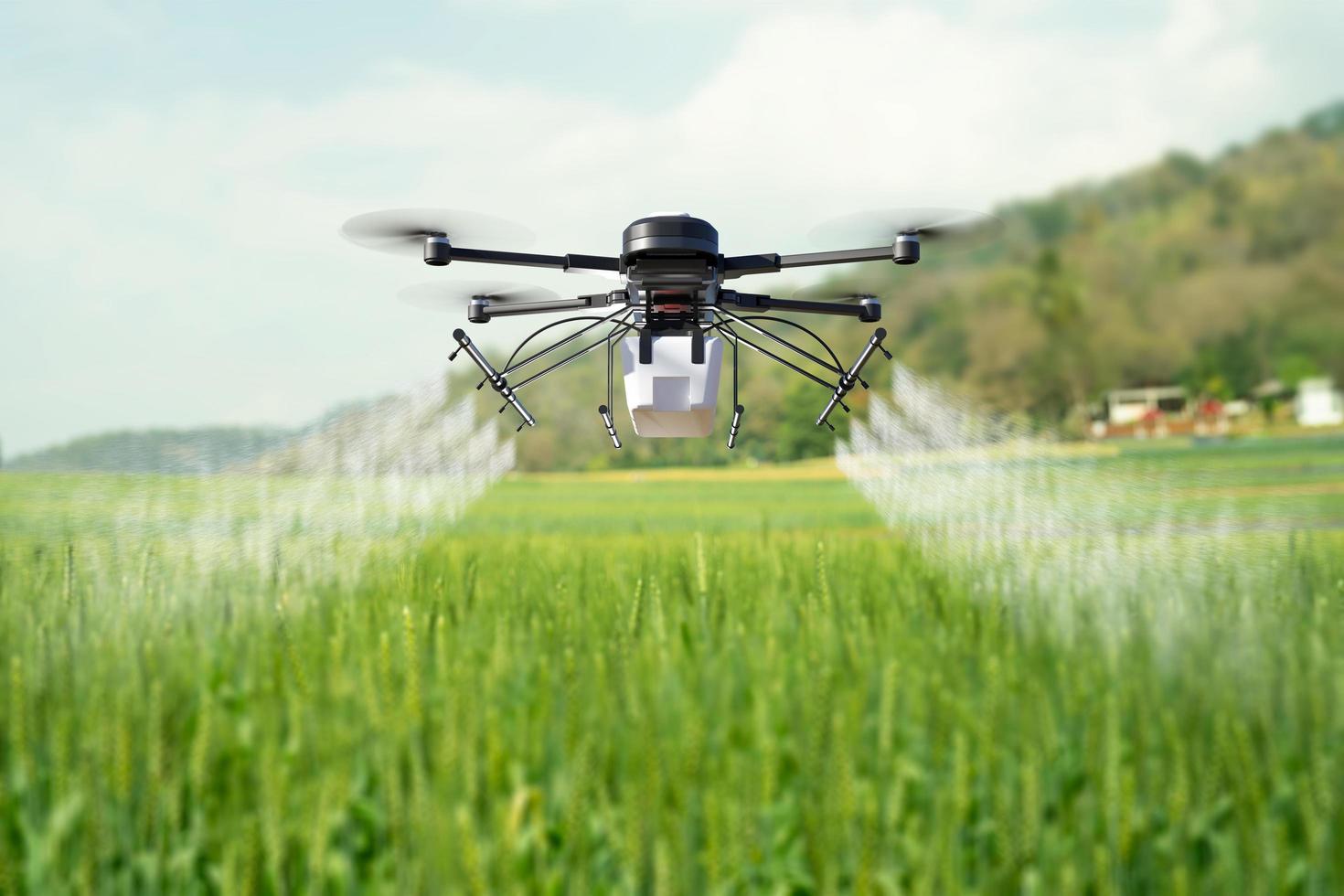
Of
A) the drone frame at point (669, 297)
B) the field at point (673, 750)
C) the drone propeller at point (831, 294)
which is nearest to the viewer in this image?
the field at point (673, 750)

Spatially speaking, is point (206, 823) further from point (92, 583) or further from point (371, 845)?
point (92, 583)

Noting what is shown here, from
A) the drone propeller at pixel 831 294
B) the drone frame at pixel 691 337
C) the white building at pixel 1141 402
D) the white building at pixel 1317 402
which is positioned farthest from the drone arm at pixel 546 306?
the white building at pixel 1141 402

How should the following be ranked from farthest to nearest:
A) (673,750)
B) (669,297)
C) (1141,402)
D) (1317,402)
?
(1141,402), (1317,402), (669,297), (673,750)

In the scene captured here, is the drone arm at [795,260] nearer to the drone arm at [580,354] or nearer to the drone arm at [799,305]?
the drone arm at [799,305]

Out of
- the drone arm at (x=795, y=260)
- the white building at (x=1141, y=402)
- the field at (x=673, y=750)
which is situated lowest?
the field at (x=673, y=750)

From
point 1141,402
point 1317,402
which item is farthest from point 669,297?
point 1141,402

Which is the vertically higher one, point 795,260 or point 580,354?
point 795,260

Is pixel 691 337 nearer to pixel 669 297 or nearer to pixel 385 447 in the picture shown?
pixel 669 297
